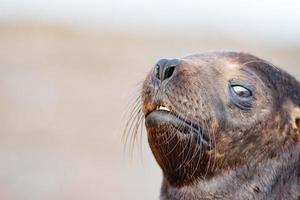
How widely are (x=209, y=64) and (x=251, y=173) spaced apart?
1.98 feet

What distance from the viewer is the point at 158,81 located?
5.53m

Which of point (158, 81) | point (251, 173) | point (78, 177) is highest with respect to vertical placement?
point (158, 81)

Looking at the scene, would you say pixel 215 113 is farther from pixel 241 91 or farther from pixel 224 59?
pixel 224 59

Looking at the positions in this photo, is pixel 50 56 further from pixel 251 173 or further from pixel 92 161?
pixel 251 173

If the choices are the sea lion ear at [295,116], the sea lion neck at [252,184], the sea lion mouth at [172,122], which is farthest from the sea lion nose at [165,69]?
the sea lion ear at [295,116]

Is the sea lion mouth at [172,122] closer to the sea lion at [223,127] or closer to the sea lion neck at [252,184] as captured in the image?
the sea lion at [223,127]

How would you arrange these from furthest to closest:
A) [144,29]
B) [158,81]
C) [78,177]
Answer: [144,29]
[78,177]
[158,81]

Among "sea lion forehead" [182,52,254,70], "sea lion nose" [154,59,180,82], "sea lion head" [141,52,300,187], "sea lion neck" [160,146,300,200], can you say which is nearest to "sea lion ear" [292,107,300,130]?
"sea lion head" [141,52,300,187]

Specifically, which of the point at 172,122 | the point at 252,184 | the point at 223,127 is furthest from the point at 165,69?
the point at 252,184

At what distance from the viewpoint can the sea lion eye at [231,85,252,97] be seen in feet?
18.6

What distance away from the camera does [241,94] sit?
18.6 feet

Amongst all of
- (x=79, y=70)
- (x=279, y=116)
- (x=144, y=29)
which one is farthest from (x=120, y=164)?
(x=279, y=116)

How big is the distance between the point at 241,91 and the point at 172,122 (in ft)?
1.46

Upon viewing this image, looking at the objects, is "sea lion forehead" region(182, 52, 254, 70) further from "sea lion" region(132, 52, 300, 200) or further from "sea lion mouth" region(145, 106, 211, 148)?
"sea lion mouth" region(145, 106, 211, 148)
